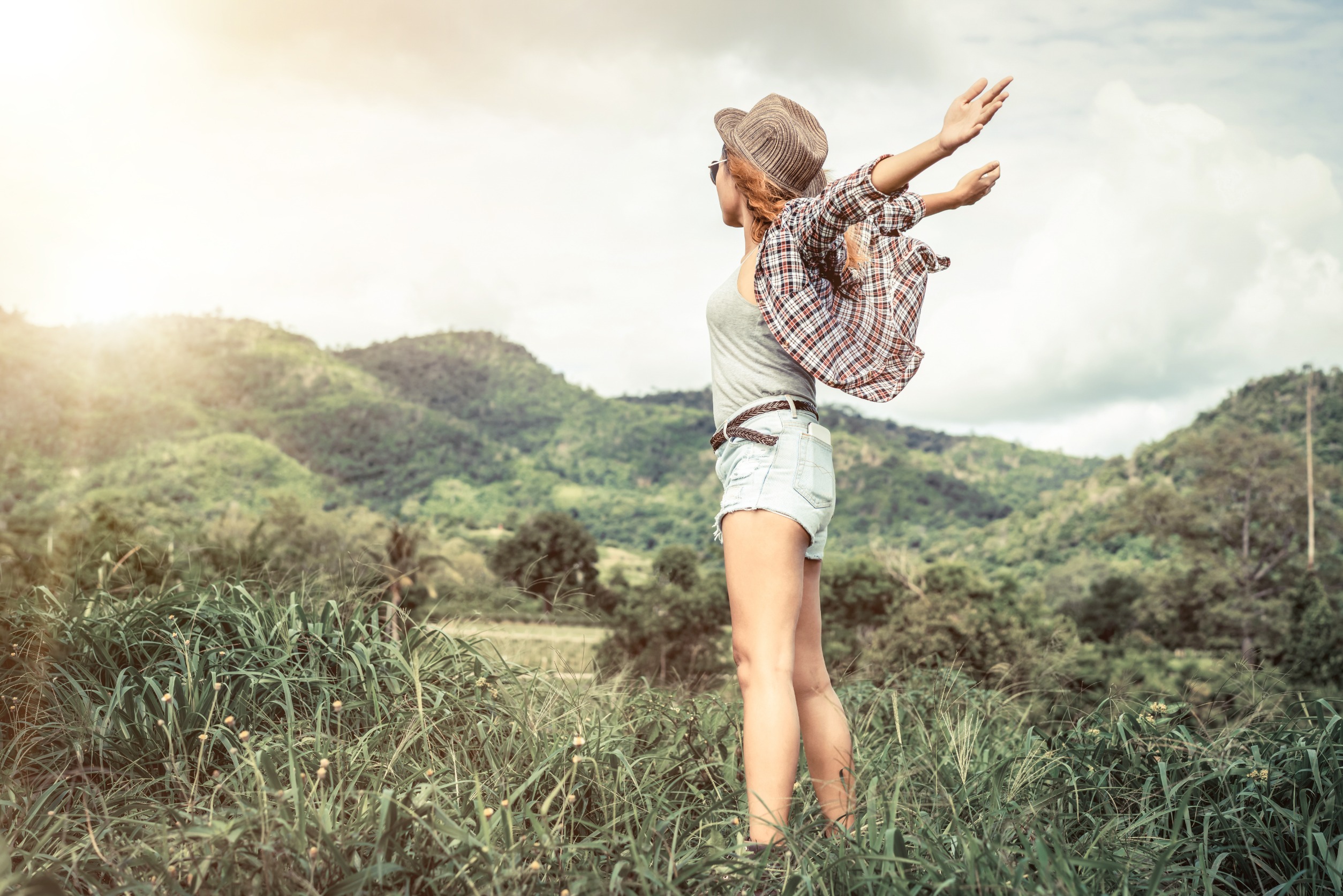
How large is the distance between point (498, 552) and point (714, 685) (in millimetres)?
22610

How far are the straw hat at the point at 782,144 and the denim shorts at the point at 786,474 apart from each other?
54cm

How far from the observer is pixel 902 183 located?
164 cm

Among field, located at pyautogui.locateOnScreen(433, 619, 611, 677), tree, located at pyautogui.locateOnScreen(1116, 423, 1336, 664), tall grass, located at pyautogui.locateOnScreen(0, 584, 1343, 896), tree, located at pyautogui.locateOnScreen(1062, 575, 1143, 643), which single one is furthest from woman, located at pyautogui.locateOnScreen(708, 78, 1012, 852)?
tree, located at pyautogui.locateOnScreen(1116, 423, 1336, 664)

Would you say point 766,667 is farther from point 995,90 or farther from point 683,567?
point 683,567

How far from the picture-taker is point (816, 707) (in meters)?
2.02

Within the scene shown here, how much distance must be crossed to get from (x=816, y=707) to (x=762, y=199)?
4.03 ft

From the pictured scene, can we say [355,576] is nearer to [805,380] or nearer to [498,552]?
[805,380]

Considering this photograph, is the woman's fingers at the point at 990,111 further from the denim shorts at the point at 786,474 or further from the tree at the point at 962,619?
the tree at the point at 962,619

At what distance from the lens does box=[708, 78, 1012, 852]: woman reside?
178cm

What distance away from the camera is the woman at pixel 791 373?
70.0 inches

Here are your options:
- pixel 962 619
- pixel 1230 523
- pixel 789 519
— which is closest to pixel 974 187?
pixel 789 519

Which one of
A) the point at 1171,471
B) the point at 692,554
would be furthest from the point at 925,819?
the point at 1171,471

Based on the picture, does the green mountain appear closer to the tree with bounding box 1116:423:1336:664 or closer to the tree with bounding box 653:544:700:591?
the tree with bounding box 1116:423:1336:664

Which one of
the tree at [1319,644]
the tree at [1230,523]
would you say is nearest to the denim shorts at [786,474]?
the tree at [1319,644]
